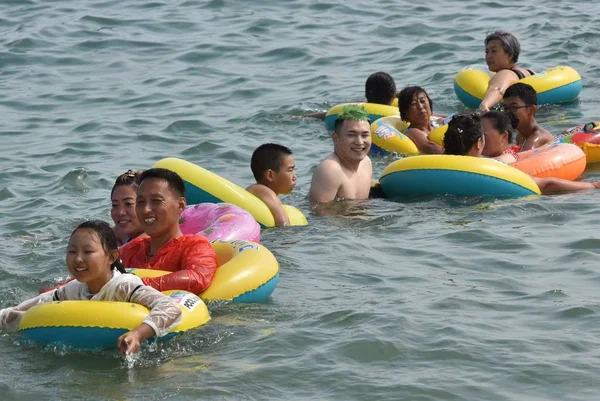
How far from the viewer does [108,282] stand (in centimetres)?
613

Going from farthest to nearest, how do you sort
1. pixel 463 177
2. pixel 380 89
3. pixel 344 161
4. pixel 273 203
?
pixel 380 89, pixel 344 161, pixel 463 177, pixel 273 203

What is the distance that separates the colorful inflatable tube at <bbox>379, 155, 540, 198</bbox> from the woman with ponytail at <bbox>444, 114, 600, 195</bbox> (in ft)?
0.70

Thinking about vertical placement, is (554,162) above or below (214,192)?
below

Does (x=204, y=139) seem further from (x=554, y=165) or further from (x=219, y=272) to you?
(x=219, y=272)

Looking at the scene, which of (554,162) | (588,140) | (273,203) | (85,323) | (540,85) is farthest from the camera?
(540,85)

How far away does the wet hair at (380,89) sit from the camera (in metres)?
12.4

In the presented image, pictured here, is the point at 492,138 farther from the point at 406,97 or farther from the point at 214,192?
the point at 214,192

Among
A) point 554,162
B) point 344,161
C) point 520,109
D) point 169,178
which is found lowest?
point 554,162

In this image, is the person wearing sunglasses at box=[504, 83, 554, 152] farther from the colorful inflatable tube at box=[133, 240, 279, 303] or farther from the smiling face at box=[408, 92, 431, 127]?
the colorful inflatable tube at box=[133, 240, 279, 303]

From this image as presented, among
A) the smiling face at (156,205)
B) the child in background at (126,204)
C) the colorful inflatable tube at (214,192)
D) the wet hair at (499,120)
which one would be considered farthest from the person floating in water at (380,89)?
the smiling face at (156,205)

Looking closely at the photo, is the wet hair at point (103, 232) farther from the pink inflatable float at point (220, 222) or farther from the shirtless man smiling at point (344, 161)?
the shirtless man smiling at point (344, 161)

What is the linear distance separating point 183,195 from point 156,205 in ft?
0.72

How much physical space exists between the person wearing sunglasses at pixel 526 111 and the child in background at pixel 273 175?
2.83m

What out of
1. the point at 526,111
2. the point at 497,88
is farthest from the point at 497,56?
the point at 526,111
